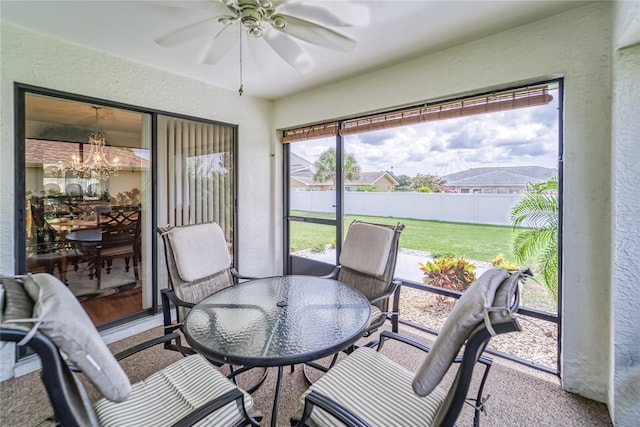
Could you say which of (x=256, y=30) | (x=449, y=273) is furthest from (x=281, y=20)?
(x=449, y=273)

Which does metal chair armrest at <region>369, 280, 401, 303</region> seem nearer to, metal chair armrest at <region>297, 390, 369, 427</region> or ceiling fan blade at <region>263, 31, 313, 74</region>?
metal chair armrest at <region>297, 390, 369, 427</region>

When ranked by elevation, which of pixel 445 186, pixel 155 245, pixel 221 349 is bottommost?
pixel 221 349

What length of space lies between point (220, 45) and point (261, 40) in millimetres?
524

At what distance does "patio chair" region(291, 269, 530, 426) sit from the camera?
93 cm

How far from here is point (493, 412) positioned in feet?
5.95

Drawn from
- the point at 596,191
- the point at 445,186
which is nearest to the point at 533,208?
the point at 596,191

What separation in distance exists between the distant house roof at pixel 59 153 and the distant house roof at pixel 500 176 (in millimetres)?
3197

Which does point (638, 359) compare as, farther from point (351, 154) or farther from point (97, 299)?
point (97, 299)

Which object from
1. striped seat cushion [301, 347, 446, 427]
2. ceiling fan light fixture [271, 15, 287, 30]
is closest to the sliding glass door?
ceiling fan light fixture [271, 15, 287, 30]

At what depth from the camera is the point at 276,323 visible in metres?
1.63

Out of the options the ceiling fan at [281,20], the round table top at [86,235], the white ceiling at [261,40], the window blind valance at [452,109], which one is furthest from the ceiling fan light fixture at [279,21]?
the round table top at [86,235]

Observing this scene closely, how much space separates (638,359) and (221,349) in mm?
2406

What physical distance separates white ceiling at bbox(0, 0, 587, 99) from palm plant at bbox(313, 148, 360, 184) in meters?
1.03

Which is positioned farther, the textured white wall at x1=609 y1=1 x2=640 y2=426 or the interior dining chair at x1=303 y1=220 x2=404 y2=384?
the interior dining chair at x1=303 y1=220 x2=404 y2=384
